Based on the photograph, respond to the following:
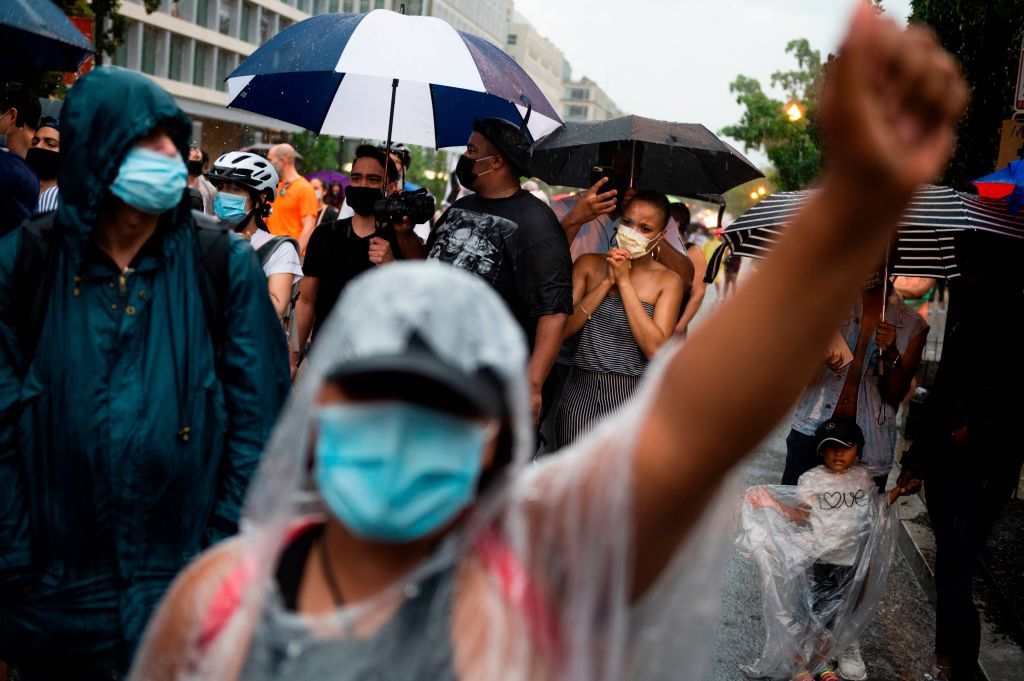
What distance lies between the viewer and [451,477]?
4.88ft

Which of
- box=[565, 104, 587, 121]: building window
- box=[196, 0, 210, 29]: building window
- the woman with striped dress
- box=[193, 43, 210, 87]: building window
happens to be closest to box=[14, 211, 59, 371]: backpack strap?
the woman with striped dress

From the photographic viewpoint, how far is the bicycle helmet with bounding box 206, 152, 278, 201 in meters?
5.56

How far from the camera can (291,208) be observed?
10.5 meters

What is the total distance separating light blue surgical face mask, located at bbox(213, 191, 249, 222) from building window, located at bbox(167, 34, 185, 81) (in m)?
47.0

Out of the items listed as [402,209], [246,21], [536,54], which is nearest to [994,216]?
[402,209]

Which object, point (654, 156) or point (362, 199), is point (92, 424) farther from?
point (654, 156)

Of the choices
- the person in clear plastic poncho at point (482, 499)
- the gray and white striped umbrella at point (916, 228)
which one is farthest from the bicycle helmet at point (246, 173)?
the person in clear plastic poncho at point (482, 499)

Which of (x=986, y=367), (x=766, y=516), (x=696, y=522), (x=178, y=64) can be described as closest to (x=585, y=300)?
(x=766, y=516)

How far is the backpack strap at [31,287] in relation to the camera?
286 cm

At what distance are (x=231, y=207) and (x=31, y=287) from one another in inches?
109

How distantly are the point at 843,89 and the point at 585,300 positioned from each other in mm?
4552

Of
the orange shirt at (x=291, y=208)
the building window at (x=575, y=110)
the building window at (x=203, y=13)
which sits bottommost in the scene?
the orange shirt at (x=291, y=208)

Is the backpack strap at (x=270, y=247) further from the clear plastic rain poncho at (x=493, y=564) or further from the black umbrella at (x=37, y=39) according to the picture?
the clear plastic rain poncho at (x=493, y=564)

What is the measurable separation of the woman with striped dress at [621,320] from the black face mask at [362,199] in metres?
1.15
